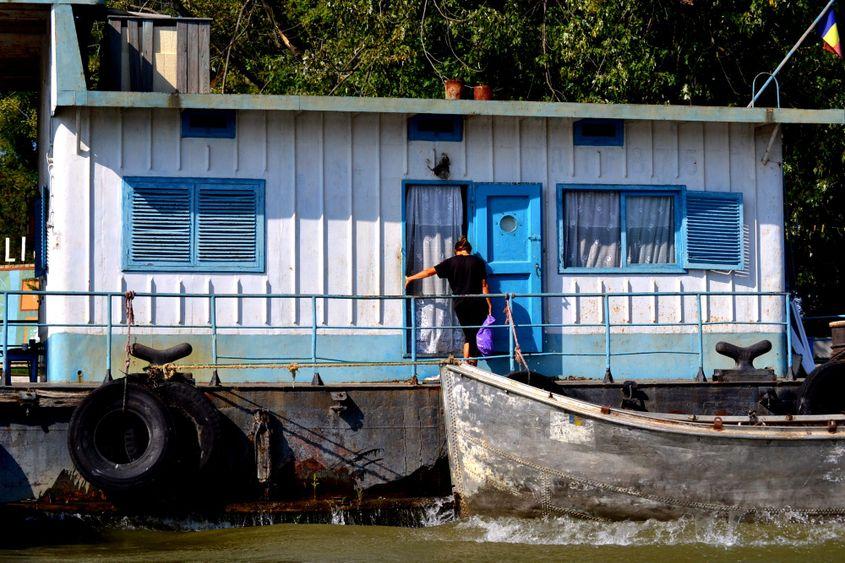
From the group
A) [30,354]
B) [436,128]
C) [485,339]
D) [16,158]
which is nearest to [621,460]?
[485,339]

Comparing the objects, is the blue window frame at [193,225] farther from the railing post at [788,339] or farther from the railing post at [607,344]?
the railing post at [788,339]

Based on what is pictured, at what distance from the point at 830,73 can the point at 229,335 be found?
13.0m

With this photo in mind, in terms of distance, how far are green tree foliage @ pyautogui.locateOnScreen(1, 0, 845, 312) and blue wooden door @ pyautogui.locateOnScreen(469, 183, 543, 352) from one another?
259 inches

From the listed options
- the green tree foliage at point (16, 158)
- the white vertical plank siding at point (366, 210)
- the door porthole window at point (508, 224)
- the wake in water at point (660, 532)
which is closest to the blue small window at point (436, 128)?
the white vertical plank siding at point (366, 210)

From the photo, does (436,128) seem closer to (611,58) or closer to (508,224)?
(508,224)

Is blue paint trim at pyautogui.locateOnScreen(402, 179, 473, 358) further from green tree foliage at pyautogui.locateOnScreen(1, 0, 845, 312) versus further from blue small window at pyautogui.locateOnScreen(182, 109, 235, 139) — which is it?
green tree foliage at pyautogui.locateOnScreen(1, 0, 845, 312)

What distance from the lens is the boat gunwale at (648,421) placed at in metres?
11.7

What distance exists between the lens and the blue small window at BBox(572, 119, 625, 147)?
14.5 metres

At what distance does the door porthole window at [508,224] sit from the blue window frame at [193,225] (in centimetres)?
272

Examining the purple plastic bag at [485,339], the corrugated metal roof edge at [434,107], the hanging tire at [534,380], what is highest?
the corrugated metal roof edge at [434,107]

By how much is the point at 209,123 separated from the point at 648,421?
19.0 ft

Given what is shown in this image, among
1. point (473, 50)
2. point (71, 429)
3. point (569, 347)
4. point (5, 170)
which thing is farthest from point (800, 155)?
point (5, 170)

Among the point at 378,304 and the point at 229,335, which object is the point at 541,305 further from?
the point at 229,335

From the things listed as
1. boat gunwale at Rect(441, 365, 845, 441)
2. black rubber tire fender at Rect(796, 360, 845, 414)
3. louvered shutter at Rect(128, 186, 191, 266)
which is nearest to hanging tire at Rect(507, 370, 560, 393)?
boat gunwale at Rect(441, 365, 845, 441)
